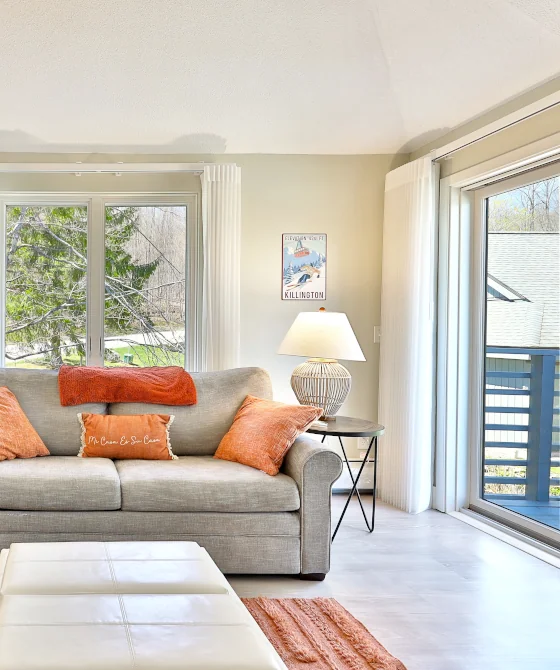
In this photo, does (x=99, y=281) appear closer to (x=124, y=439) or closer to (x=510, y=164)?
(x=124, y=439)

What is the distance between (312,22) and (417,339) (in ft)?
6.31

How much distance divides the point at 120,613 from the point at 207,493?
1.34 meters

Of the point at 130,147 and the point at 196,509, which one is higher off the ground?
the point at 130,147

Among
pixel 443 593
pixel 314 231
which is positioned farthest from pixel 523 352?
pixel 314 231

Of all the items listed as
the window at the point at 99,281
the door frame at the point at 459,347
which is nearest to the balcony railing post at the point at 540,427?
the door frame at the point at 459,347

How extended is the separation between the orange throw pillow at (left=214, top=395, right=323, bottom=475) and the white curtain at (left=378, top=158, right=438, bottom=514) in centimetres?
113

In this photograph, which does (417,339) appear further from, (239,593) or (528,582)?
(239,593)

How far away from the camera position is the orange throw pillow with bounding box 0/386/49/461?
3449 mm

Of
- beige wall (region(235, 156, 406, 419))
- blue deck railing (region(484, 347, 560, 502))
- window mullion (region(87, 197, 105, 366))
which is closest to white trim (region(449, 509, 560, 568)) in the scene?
blue deck railing (region(484, 347, 560, 502))

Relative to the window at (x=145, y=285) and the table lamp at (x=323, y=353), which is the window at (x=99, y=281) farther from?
the table lamp at (x=323, y=353)

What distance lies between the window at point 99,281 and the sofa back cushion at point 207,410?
961mm

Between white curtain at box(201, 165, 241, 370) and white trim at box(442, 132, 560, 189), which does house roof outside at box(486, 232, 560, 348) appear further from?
white curtain at box(201, 165, 241, 370)

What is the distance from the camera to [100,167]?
4805 millimetres

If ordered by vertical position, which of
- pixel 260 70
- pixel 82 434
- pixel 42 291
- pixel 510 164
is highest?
pixel 260 70
